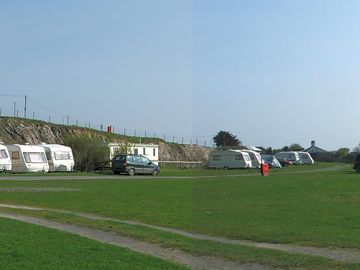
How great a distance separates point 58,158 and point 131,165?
6.59 m

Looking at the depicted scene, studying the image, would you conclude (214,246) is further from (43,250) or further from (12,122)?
(12,122)

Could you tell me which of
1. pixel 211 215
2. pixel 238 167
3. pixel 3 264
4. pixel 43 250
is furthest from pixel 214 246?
pixel 238 167

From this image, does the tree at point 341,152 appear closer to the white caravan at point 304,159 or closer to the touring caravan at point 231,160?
the white caravan at point 304,159

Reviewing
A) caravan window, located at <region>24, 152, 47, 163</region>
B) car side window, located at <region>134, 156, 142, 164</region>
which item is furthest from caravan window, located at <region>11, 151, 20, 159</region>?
car side window, located at <region>134, 156, 142, 164</region>

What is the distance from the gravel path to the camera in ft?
34.1

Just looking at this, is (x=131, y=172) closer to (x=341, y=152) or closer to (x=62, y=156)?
(x=62, y=156)

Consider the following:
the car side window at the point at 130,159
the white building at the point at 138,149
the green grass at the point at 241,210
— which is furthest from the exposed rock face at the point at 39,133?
the green grass at the point at 241,210

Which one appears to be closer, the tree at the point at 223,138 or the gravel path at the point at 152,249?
the gravel path at the point at 152,249

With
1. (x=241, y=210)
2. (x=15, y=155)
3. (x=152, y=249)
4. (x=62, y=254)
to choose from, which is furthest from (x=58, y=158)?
(x=62, y=254)

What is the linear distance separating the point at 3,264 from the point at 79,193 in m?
17.5

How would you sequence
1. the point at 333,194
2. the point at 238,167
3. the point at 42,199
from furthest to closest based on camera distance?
the point at 238,167 < the point at 333,194 < the point at 42,199

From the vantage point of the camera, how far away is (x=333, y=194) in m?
26.5

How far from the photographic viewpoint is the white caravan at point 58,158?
51969 millimetres

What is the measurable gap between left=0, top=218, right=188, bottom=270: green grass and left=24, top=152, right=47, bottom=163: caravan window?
3592cm
